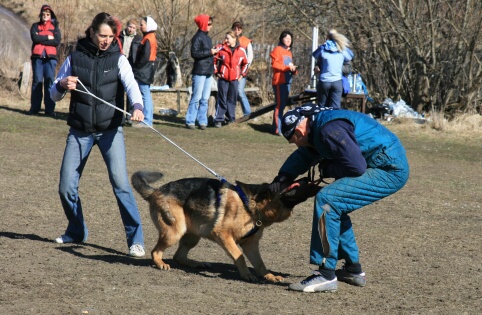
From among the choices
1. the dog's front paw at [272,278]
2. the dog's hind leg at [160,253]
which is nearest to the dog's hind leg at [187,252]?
the dog's hind leg at [160,253]

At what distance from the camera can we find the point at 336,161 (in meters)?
5.68

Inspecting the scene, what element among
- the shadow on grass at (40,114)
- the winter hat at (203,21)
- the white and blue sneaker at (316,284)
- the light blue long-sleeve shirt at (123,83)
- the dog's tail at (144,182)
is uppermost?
the winter hat at (203,21)

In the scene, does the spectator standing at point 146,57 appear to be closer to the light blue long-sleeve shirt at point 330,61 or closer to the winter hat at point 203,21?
the winter hat at point 203,21

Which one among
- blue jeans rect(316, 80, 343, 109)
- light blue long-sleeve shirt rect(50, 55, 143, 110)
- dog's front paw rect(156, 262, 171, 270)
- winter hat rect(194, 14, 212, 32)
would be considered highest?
winter hat rect(194, 14, 212, 32)

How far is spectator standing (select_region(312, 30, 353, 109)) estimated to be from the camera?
14523mm

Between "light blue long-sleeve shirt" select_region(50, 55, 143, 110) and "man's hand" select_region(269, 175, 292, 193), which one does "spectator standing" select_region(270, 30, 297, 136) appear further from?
"man's hand" select_region(269, 175, 292, 193)

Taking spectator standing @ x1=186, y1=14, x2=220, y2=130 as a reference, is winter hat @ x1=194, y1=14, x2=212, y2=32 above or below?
above

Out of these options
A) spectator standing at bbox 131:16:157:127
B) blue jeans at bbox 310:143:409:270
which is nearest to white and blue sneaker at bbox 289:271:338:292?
blue jeans at bbox 310:143:409:270

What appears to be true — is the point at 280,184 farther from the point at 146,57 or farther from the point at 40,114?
the point at 40,114

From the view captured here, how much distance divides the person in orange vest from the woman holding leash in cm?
988

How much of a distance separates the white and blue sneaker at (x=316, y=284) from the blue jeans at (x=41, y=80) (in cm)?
1155

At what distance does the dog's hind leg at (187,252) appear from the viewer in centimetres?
680

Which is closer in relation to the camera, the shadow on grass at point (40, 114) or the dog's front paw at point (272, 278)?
the dog's front paw at point (272, 278)

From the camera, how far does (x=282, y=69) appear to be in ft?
51.8
